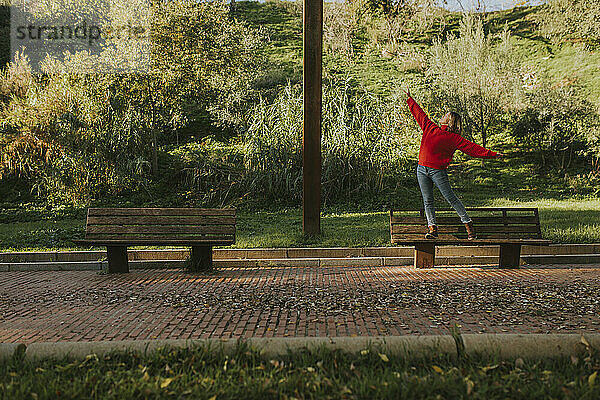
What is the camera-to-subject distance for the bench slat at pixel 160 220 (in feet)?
24.9

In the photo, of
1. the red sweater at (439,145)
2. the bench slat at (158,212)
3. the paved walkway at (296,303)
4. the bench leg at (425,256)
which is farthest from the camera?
the bench slat at (158,212)

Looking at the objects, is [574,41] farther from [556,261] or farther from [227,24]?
[556,261]

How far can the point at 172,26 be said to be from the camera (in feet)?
57.6

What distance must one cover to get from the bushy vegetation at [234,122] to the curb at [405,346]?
10.7 m

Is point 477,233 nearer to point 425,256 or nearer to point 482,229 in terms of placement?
point 482,229

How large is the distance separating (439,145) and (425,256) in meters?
1.57

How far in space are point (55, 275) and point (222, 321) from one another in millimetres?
3958

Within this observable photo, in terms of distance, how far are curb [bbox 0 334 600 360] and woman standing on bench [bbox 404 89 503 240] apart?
3889 millimetres

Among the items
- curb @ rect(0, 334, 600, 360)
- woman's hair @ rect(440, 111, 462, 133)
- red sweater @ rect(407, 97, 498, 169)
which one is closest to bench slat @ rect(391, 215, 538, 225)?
red sweater @ rect(407, 97, 498, 169)

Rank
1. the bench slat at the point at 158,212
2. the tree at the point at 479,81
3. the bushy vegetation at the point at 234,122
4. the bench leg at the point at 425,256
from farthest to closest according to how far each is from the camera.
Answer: the tree at the point at 479,81 < the bushy vegetation at the point at 234,122 < the bench slat at the point at 158,212 < the bench leg at the point at 425,256

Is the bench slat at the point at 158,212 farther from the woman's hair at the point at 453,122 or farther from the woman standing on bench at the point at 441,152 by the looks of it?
the woman's hair at the point at 453,122

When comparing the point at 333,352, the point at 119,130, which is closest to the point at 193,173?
the point at 119,130

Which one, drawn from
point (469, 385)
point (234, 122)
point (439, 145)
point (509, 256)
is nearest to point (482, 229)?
point (509, 256)

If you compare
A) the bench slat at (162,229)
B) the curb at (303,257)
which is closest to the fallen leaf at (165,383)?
the bench slat at (162,229)
